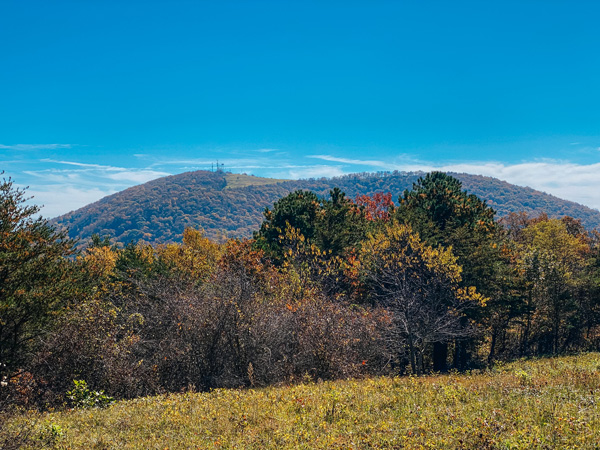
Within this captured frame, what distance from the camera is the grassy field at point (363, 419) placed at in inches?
237

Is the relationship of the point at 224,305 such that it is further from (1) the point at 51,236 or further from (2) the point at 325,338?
(1) the point at 51,236

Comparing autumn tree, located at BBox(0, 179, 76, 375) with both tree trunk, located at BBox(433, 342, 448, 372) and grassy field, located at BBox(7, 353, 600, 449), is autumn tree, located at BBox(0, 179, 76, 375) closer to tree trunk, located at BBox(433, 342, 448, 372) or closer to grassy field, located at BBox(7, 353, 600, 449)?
grassy field, located at BBox(7, 353, 600, 449)

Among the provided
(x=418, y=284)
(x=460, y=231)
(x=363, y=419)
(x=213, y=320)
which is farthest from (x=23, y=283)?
(x=460, y=231)

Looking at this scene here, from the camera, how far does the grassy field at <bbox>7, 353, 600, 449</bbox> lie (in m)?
6.02

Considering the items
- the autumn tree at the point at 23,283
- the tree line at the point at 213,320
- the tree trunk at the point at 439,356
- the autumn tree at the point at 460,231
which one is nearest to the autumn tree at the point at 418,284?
the tree line at the point at 213,320

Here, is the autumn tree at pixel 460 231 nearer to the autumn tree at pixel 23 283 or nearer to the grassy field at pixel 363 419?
the grassy field at pixel 363 419

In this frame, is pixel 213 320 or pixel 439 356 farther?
pixel 439 356

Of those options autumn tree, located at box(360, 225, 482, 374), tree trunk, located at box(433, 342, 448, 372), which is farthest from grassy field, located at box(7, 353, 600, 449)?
tree trunk, located at box(433, 342, 448, 372)

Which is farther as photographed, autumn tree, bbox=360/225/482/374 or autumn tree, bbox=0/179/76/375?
autumn tree, bbox=360/225/482/374

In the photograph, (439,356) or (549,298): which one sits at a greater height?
(549,298)

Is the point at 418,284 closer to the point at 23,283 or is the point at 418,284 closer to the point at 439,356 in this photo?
the point at 439,356

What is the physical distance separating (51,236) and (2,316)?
3.55 meters

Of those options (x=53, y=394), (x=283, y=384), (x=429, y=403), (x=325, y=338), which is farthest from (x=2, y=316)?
(x=429, y=403)

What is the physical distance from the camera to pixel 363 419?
7246 millimetres
